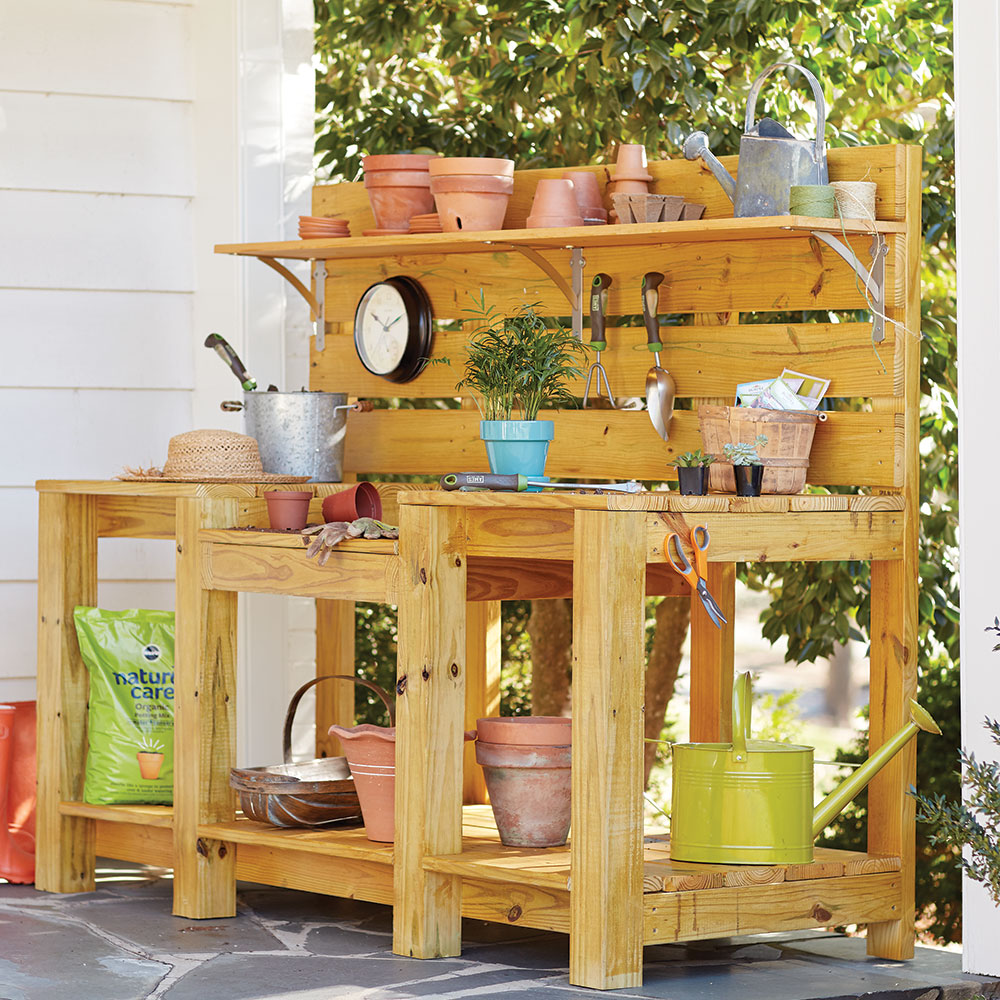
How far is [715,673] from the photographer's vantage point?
397 cm

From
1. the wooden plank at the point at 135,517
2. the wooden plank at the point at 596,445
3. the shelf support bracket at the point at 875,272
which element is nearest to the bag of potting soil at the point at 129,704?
the wooden plank at the point at 135,517

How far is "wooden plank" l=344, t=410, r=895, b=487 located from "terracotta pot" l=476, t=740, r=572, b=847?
786 millimetres

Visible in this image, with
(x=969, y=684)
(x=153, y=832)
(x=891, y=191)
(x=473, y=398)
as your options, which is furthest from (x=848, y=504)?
(x=153, y=832)

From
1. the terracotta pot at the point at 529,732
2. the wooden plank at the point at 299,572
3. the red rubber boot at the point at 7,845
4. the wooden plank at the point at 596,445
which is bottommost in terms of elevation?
the red rubber boot at the point at 7,845

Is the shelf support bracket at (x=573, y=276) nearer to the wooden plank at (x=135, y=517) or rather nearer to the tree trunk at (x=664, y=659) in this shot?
the wooden plank at (x=135, y=517)

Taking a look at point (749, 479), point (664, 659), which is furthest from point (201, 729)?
point (664, 659)

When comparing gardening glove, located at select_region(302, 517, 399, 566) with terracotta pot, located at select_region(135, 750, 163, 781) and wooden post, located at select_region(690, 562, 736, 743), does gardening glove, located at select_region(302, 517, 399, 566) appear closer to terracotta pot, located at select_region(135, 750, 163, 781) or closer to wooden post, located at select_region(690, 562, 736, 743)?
terracotta pot, located at select_region(135, 750, 163, 781)

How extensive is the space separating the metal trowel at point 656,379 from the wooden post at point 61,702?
4.27 ft

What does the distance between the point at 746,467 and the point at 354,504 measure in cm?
84

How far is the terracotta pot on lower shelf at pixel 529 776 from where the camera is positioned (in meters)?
3.30

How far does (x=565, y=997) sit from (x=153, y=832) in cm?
122

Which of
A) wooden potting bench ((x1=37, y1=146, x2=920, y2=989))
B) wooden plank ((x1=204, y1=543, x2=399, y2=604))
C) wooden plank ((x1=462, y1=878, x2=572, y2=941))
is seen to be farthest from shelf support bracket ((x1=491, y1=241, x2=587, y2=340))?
wooden plank ((x1=462, y1=878, x2=572, y2=941))

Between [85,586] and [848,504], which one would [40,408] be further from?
[848,504]

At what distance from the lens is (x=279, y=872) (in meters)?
3.55
